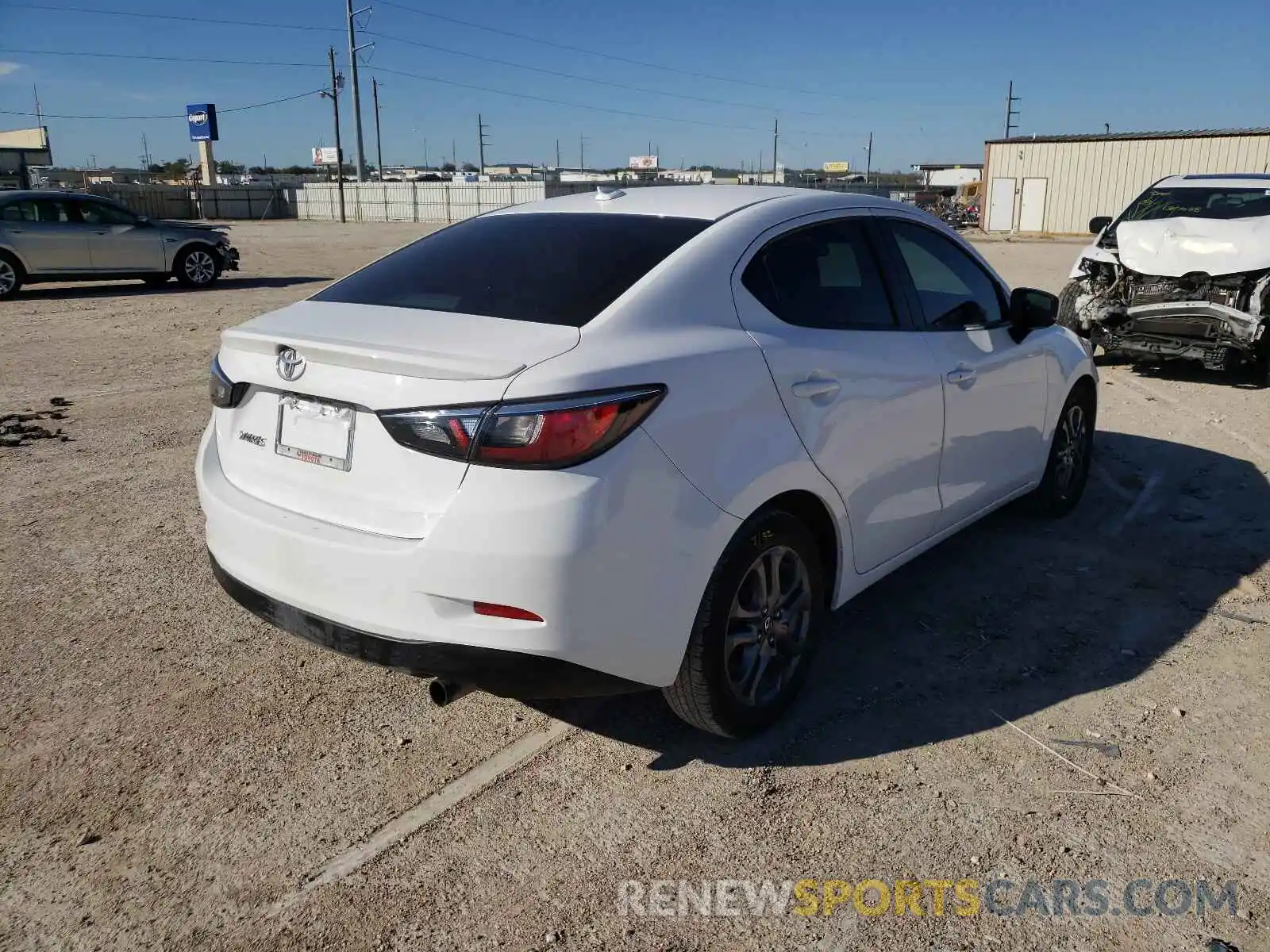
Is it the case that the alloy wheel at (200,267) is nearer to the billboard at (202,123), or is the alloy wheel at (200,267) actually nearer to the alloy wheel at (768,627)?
the alloy wheel at (768,627)

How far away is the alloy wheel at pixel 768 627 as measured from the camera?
320 centimetres

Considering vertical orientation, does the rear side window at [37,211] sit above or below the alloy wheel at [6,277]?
above

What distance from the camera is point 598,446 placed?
8.64ft

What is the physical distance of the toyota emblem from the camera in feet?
9.69

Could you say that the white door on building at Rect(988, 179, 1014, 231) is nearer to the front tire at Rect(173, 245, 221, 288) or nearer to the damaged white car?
the front tire at Rect(173, 245, 221, 288)

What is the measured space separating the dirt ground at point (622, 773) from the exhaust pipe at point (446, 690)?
365mm

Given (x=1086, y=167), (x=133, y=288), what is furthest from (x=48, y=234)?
(x=1086, y=167)

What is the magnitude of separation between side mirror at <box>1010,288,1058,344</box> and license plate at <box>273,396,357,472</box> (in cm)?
302

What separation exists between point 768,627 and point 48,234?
53.6 feet

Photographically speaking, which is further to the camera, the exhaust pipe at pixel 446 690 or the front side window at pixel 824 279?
the front side window at pixel 824 279

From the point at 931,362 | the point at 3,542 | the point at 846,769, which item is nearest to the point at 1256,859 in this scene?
the point at 846,769

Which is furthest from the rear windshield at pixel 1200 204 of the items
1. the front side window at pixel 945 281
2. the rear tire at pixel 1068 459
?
the front side window at pixel 945 281

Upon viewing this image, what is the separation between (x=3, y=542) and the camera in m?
5.04

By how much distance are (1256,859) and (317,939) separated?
7.97 ft
